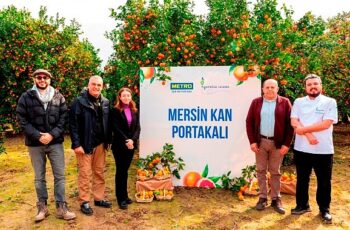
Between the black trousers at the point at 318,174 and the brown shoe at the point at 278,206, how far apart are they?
0.29 metres

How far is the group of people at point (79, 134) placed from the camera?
213 inches

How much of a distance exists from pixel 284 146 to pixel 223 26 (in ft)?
10.1

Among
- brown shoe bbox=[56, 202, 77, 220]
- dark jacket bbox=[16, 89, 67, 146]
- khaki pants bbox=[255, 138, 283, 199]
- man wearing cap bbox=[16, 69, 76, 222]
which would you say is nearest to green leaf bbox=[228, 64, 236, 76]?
khaki pants bbox=[255, 138, 283, 199]

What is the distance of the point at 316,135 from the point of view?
5.47 metres

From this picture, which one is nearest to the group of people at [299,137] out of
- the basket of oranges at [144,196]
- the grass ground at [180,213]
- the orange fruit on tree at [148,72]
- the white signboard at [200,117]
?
the grass ground at [180,213]

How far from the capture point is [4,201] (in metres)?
6.80

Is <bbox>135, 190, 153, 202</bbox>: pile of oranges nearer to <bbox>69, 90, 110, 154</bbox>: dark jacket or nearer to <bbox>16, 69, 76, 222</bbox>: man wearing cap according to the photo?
<bbox>16, 69, 76, 222</bbox>: man wearing cap

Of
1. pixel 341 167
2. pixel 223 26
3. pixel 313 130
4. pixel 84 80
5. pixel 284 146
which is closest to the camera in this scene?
pixel 313 130

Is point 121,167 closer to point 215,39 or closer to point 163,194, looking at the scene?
point 163,194

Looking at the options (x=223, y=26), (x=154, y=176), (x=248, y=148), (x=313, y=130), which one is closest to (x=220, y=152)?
(x=248, y=148)

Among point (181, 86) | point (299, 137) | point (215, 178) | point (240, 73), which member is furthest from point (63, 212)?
point (240, 73)

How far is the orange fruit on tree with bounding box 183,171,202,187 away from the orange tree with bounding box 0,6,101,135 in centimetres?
839

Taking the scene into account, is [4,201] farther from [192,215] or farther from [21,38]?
[21,38]

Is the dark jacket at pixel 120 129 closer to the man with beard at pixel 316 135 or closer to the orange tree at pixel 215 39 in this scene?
the orange tree at pixel 215 39
